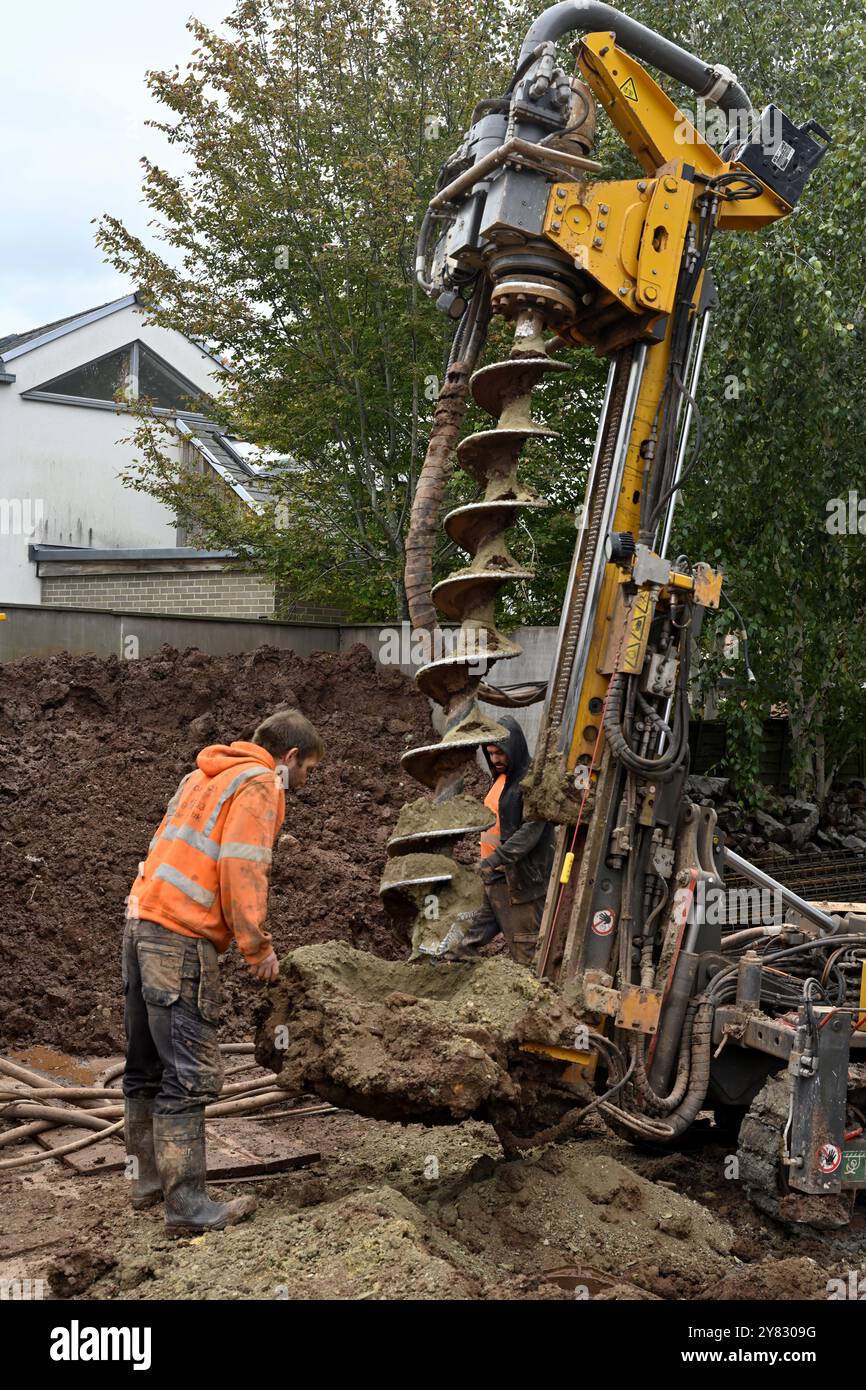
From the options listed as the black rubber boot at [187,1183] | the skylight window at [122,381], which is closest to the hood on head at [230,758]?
the black rubber boot at [187,1183]

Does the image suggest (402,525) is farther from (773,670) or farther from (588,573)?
(588,573)

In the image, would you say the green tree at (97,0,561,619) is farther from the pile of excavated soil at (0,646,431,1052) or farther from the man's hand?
the man's hand

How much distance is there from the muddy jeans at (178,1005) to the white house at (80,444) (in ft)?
44.6

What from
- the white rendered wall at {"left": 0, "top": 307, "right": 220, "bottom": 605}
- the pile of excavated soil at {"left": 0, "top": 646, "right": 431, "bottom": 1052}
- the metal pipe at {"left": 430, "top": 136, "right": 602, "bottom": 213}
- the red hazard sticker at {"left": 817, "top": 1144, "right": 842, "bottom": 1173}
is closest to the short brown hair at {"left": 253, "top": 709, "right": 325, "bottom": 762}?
the metal pipe at {"left": 430, "top": 136, "right": 602, "bottom": 213}

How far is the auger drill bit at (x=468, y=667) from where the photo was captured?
5.18 meters

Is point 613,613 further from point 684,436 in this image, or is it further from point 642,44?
point 642,44

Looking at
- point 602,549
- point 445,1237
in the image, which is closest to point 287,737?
point 602,549

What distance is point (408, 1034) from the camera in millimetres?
4617

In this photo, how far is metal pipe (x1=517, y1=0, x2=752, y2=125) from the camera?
209 inches

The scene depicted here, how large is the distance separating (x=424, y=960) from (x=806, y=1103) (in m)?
1.53

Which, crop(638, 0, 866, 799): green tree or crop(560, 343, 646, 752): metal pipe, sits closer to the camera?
crop(560, 343, 646, 752): metal pipe

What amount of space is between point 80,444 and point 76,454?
19 centimetres

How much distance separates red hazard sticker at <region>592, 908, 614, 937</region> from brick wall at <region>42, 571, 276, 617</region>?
Answer: 957 cm

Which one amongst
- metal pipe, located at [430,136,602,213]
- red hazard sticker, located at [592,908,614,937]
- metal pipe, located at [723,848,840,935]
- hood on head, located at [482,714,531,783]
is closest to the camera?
metal pipe, located at [430,136,602,213]
